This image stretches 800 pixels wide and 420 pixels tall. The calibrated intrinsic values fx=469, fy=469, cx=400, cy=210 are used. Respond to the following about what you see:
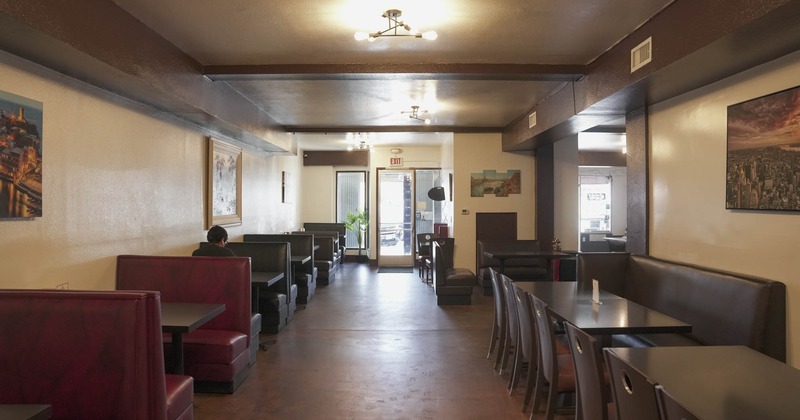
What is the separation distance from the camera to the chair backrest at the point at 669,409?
137 centimetres

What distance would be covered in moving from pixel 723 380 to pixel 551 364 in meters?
1.16

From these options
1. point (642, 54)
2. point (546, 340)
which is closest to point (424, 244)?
point (642, 54)

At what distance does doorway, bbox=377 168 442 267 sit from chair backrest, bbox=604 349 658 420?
31.9 ft

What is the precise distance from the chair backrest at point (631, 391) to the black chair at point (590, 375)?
157mm

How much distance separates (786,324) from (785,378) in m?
1.64

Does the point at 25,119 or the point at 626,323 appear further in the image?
the point at 25,119

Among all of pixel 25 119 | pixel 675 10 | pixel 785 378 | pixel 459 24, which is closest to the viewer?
pixel 785 378

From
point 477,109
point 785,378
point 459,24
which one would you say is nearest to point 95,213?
point 459,24

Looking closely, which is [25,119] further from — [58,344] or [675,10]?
[675,10]

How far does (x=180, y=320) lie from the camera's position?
3031mm

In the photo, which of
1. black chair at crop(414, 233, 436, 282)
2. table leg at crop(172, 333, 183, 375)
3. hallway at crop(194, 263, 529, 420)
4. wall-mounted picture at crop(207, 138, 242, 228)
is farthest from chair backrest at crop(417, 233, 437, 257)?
table leg at crop(172, 333, 183, 375)

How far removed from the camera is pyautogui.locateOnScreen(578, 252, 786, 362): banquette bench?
10.4 ft

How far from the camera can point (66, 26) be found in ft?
9.50

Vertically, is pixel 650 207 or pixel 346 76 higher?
pixel 346 76
